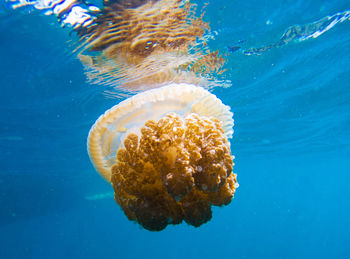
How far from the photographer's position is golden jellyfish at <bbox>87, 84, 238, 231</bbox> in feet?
8.00

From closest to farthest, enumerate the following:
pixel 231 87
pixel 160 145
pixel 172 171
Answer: pixel 172 171 → pixel 160 145 → pixel 231 87

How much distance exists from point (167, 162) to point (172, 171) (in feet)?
0.42

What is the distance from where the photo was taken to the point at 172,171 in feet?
7.91

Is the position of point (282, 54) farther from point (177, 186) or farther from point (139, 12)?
point (177, 186)

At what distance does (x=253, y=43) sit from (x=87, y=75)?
17.8 ft

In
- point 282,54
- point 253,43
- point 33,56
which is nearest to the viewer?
point 33,56

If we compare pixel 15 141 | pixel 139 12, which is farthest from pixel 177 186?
pixel 15 141

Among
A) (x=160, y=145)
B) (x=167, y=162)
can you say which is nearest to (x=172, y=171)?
(x=167, y=162)

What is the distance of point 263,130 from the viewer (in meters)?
20.5

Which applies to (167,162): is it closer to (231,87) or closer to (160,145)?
(160,145)

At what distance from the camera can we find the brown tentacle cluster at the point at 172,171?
2.44 m

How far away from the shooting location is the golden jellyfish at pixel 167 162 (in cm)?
244

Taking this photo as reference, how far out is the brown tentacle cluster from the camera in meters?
2.44

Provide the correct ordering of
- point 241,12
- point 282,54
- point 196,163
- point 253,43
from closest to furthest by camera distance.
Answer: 1. point 196,163
2. point 241,12
3. point 253,43
4. point 282,54
